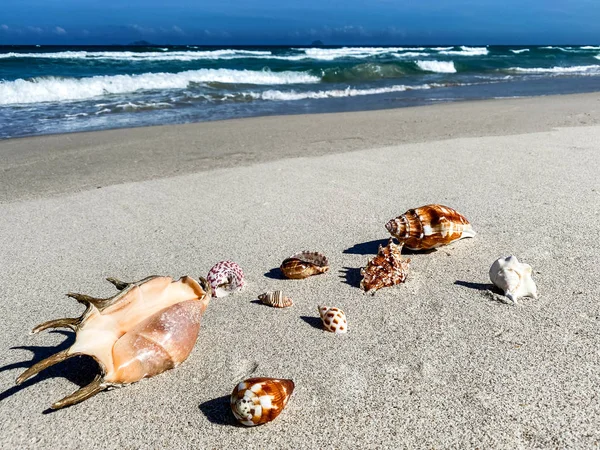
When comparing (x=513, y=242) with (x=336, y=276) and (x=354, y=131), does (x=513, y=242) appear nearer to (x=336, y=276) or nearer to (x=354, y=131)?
(x=336, y=276)

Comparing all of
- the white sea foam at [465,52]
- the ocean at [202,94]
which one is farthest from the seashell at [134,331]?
the white sea foam at [465,52]

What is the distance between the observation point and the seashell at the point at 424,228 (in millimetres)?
2656

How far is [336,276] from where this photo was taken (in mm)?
2609

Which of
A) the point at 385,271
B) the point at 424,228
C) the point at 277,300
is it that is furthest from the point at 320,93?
the point at 277,300

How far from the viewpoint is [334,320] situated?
210cm

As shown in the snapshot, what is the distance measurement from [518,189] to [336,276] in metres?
1.86

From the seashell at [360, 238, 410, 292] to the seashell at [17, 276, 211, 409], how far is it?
2.60ft

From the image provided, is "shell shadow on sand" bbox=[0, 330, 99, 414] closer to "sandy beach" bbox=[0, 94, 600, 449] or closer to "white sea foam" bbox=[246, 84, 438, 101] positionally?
"sandy beach" bbox=[0, 94, 600, 449]

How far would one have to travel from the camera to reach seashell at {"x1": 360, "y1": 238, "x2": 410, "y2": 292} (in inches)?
95.8

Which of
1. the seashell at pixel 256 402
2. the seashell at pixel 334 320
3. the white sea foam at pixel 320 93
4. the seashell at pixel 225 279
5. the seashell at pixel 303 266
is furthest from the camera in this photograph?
the white sea foam at pixel 320 93

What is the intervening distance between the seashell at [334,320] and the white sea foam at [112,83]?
1172cm

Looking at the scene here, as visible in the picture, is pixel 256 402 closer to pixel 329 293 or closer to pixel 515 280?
pixel 329 293

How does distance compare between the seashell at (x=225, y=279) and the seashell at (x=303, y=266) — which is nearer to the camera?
the seashell at (x=225, y=279)

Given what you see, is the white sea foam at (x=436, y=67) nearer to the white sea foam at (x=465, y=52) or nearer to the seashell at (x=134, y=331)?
the white sea foam at (x=465, y=52)
